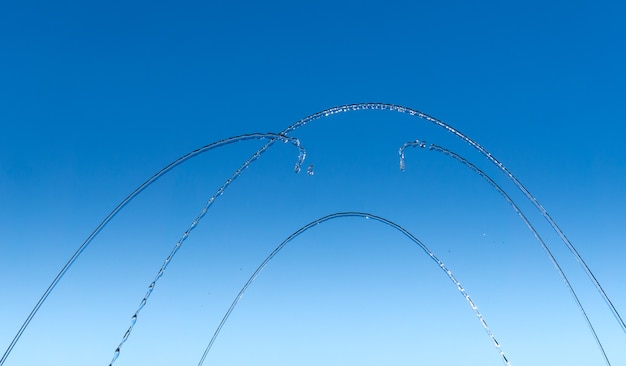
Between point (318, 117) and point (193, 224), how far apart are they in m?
9.34

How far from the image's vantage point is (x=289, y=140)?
3048 centimetres

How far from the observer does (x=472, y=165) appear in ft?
105

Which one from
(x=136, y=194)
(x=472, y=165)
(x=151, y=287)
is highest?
(x=472, y=165)

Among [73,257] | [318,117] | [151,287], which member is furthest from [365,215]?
[73,257]

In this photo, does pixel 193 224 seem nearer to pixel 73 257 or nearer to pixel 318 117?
pixel 73 257

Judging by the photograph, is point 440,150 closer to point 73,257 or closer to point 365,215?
point 365,215

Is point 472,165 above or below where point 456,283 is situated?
above

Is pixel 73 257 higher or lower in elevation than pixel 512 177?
lower

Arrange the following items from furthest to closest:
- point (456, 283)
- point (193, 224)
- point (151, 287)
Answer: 1. point (456, 283)
2. point (193, 224)
3. point (151, 287)

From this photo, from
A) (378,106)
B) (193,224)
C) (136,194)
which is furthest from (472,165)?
(136,194)

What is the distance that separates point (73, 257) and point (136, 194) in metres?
4.64

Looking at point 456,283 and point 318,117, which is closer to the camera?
point 318,117

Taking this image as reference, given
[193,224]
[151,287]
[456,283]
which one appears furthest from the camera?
[456,283]

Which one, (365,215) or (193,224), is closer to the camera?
(193,224)
